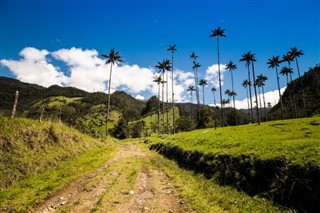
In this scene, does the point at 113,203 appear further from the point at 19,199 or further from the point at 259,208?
the point at 259,208

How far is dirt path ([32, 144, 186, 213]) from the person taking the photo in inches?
364

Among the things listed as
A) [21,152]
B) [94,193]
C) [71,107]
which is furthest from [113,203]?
[71,107]

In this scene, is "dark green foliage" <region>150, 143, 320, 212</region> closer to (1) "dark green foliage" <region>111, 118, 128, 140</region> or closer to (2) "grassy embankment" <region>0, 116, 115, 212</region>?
(2) "grassy embankment" <region>0, 116, 115, 212</region>

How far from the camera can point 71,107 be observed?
7805 inches

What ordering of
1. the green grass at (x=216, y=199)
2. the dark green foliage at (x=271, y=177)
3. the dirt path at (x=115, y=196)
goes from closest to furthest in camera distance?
the dark green foliage at (x=271, y=177)
the dirt path at (x=115, y=196)
the green grass at (x=216, y=199)

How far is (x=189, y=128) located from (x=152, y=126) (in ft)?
240

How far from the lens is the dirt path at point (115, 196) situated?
30.3ft

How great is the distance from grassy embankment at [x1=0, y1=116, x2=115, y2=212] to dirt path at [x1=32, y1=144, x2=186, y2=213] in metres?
0.91

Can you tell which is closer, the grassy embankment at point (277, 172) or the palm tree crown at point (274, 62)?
the grassy embankment at point (277, 172)

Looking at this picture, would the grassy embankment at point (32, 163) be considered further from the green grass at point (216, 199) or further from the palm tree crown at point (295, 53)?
the palm tree crown at point (295, 53)

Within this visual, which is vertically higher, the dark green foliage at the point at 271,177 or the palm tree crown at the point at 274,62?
the palm tree crown at the point at 274,62

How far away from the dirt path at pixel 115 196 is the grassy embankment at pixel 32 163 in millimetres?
914

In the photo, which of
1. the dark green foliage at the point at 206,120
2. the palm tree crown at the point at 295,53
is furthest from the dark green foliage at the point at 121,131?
the palm tree crown at the point at 295,53

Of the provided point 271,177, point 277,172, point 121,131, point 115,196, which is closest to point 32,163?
point 115,196
